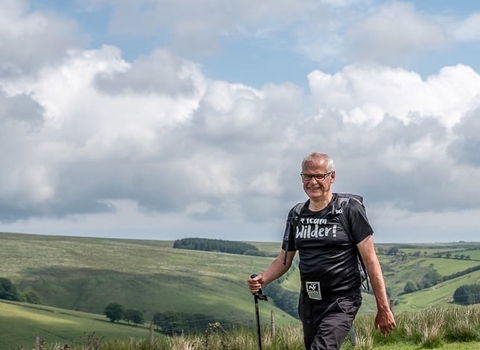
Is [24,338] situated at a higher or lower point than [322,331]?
lower

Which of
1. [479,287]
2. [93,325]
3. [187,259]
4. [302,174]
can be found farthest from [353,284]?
[187,259]

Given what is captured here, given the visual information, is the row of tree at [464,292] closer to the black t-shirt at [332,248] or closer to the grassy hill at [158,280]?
the grassy hill at [158,280]

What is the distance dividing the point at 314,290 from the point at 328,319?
0.23 metres

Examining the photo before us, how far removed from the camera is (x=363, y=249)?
→ 17.8 feet

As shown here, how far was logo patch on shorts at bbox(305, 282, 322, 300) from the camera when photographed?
5578mm

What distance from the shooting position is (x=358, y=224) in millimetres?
5473

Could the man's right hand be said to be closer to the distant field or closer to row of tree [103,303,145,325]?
the distant field

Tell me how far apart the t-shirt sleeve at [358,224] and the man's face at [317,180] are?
0.22 meters

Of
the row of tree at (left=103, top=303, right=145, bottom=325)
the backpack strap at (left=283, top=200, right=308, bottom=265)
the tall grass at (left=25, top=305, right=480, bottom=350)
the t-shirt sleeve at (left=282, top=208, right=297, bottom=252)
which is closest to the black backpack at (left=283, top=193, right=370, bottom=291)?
the backpack strap at (left=283, top=200, right=308, bottom=265)

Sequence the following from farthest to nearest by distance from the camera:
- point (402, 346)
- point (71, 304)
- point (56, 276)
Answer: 1. point (56, 276)
2. point (71, 304)
3. point (402, 346)

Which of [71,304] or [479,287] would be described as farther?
[71,304]

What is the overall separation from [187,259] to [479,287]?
9020 cm

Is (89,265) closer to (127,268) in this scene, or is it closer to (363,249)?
(127,268)

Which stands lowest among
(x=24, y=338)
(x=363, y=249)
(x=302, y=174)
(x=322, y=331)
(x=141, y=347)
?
(x=24, y=338)
